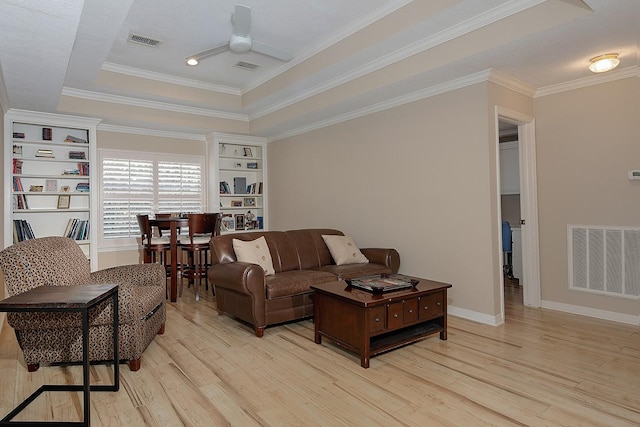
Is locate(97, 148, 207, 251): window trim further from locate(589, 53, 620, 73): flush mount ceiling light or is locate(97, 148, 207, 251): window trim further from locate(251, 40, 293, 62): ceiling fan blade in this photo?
locate(589, 53, 620, 73): flush mount ceiling light

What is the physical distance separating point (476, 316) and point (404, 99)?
252cm

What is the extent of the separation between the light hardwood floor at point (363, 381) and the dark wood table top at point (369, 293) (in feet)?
1.51

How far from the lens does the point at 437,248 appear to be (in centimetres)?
404

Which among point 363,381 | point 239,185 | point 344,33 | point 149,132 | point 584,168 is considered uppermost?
point 344,33

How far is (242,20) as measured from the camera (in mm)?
3320

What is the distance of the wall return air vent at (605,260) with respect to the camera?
11.6 ft

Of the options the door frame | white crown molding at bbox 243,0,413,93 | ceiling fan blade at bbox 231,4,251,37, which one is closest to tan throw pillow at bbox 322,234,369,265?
the door frame

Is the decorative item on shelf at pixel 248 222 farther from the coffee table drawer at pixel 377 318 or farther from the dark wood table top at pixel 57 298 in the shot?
the dark wood table top at pixel 57 298

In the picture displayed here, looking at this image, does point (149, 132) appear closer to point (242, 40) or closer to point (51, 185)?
point (51, 185)

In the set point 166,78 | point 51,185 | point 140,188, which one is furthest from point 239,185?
point 51,185

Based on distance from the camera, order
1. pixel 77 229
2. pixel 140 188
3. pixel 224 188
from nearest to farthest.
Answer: pixel 77 229 < pixel 140 188 < pixel 224 188

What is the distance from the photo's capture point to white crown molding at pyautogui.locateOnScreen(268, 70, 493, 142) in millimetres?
3656

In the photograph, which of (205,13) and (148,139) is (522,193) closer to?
(205,13)

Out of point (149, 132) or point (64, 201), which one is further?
point (149, 132)
